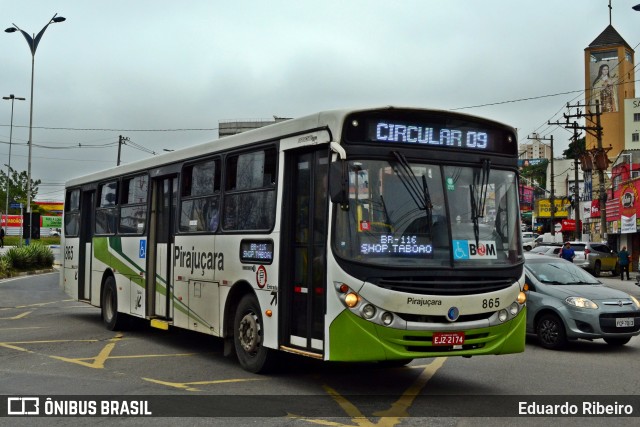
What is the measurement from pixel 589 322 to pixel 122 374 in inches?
291

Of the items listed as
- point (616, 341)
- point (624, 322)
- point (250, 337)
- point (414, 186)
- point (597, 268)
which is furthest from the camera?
point (597, 268)

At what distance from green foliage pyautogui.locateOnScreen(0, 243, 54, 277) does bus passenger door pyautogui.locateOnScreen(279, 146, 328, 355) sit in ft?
96.5

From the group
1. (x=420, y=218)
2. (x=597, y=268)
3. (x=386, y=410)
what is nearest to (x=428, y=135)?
(x=420, y=218)

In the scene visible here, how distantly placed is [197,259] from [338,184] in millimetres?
4126

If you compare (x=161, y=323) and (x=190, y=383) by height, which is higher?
(x=161, y=323)

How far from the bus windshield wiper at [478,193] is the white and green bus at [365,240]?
0.05 feet

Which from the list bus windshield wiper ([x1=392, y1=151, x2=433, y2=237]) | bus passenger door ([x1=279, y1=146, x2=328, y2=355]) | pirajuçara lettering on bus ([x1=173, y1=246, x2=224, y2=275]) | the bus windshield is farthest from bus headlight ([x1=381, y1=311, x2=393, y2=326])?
pirajuçara lettering on bus ([x1=173, y1=246, x2=224, y2=275])

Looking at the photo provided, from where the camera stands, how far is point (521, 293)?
9.18m

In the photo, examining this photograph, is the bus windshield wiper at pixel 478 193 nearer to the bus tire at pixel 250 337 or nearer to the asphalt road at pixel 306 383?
the asphalt road at pixel 306 383

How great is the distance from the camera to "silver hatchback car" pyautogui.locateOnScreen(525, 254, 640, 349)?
1284 centimetres

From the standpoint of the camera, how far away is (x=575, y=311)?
13.0 m

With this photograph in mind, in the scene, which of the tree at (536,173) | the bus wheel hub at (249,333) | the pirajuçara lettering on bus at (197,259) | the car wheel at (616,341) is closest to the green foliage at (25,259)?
the pirajuçara lettering on bus at (197,259)

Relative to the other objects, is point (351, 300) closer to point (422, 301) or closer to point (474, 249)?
point (422, 301)

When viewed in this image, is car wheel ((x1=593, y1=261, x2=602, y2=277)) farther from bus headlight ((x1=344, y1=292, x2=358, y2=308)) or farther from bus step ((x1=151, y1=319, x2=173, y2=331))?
bus headlight ((x1=344, y1=292, x2=358, y2=308))
